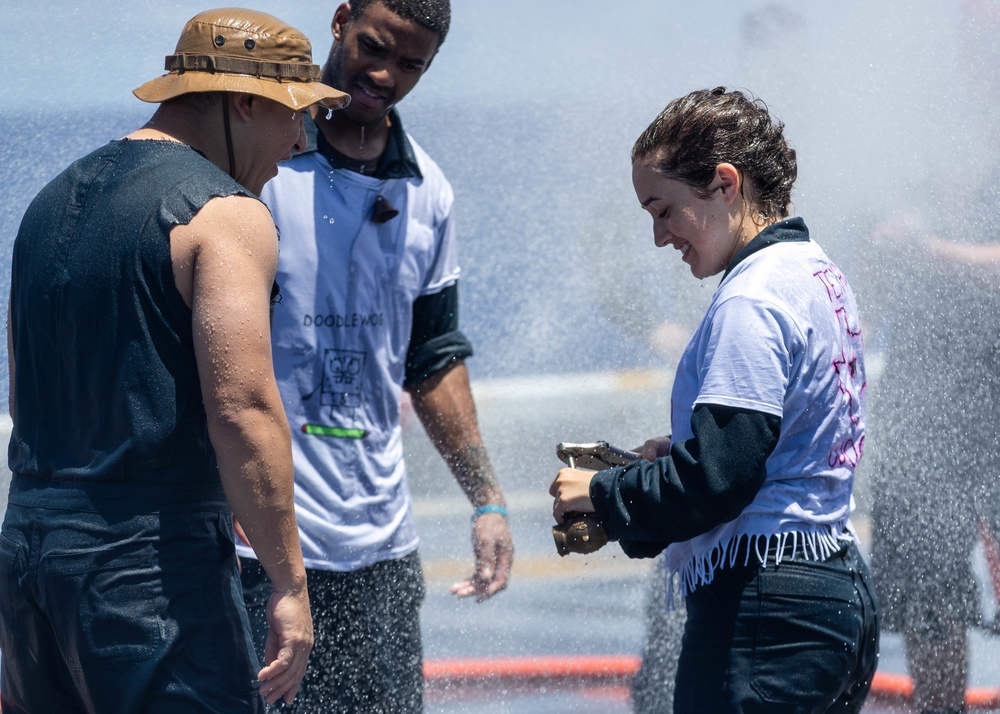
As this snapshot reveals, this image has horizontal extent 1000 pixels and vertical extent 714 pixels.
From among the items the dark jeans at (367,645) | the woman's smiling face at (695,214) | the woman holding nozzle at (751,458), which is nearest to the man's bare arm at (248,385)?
the woman holding nozzle at (751,458)

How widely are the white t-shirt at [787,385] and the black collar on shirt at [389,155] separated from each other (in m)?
1.09

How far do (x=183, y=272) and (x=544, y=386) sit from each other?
2.81m

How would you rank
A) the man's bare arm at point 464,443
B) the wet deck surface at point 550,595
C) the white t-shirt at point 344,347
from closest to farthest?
1. the white t-shirt at point 344,347
2. the man's bare arm at point 464,443
3. the wet deck surface at point 550,595

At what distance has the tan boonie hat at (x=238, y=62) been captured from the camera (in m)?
1.69

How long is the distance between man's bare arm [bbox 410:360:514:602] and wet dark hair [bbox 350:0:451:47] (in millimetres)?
775

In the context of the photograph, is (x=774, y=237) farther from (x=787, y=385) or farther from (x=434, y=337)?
(x=434, y=337)

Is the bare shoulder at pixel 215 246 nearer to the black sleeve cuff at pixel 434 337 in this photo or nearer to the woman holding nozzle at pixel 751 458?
the woman holding nozzle at pixel 751 458

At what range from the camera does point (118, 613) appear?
1537mm

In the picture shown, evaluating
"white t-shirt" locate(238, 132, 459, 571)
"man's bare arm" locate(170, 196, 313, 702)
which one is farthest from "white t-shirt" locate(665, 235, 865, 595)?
"white t-shirt" locate(238, 132, 459, 571)

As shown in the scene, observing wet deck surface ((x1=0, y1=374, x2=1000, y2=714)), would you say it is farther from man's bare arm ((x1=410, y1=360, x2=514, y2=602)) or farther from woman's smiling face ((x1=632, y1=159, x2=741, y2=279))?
woman's smiling face ((x1=632, y1=159, x2=741, y2=279))

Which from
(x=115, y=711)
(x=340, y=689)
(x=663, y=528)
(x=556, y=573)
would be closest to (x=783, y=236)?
(x=663, y=528)

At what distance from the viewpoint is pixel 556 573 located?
5258 mm

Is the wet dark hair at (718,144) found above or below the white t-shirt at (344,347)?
above

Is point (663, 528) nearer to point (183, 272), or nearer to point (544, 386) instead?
point (183, 272)
